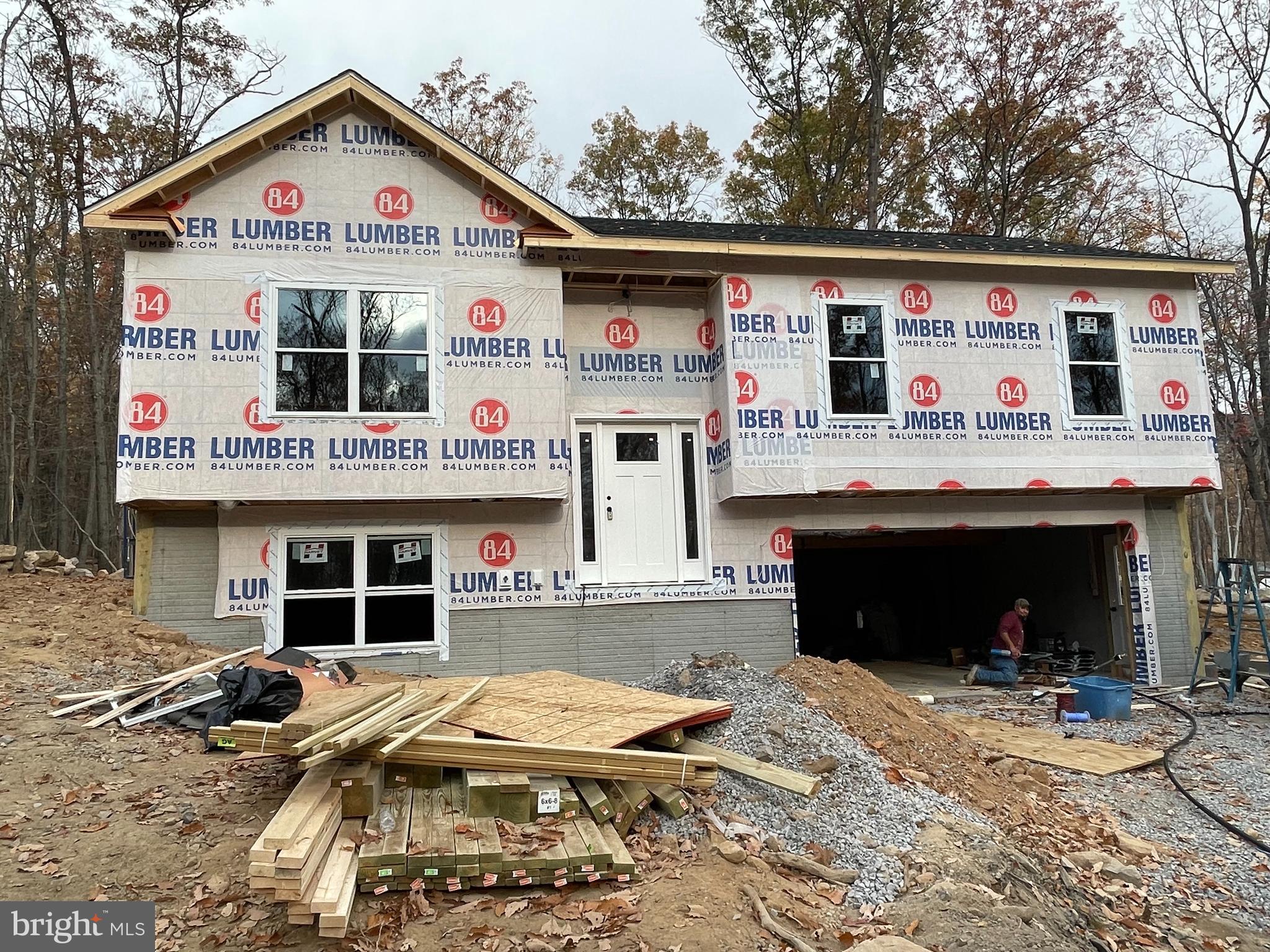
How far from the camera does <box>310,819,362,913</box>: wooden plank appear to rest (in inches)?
159

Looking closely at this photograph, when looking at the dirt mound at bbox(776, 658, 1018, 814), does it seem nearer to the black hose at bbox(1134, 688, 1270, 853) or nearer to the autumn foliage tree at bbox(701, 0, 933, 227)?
the black hose at bbox(1134, 688, 1270, 853)

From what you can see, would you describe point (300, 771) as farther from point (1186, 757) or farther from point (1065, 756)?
point (1186, 757)

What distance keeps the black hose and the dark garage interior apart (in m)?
2.39

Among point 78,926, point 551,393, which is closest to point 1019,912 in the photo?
point 78,926

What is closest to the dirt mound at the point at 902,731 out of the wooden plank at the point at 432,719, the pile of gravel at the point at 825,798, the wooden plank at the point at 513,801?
the pile of gravel at the point at 825,798

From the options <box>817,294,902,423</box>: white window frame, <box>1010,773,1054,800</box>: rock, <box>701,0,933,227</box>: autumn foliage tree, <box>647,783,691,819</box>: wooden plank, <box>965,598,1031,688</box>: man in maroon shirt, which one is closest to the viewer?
<box>647,783,691,819</box>: wooden plank

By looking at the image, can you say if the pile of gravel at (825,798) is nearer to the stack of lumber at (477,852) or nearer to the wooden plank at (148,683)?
the stack of lumber at (477,852)

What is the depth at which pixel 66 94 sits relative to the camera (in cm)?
2019

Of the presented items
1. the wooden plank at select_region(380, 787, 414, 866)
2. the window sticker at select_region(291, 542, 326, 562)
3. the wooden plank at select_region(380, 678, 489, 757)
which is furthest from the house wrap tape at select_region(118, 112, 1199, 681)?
the wooden plank at select_region(380, 787, 414, 866)

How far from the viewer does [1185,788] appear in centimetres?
789

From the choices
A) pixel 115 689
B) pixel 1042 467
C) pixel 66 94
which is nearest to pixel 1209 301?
pixel 1042 467

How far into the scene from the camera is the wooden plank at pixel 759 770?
5.99 metres

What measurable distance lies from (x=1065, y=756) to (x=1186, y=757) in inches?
58.3

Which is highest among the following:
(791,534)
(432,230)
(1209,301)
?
(1209,301)
